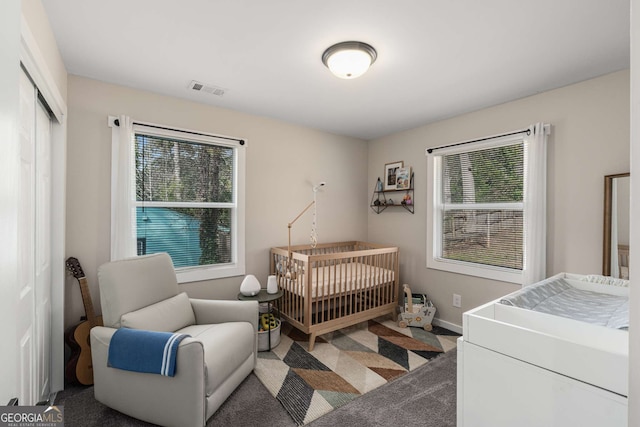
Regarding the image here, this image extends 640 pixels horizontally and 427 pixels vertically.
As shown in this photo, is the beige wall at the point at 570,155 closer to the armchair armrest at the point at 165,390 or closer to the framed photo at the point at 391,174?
the framed photo at the point at 391,174

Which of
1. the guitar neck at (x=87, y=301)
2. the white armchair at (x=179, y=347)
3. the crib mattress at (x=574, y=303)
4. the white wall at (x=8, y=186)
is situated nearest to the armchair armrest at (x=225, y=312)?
the white armchair at (x=179, y=347)

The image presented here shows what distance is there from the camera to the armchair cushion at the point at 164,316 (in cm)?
186

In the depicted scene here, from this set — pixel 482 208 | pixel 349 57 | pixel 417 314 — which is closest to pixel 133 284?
pixel 349 57

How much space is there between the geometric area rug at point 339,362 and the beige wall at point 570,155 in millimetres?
618

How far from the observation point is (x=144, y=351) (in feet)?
5.37

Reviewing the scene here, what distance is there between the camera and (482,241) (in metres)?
3.04

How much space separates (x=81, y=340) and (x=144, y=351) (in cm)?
91

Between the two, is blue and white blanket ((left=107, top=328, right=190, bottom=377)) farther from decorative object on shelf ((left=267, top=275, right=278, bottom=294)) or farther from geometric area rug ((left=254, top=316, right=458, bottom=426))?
decorative object on shelf ((left=267, top=275, right=278, bottom=294))

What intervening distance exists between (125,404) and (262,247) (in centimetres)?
179

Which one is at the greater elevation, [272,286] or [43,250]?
[43,250]

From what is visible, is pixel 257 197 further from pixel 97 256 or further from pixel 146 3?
pixel 146 3

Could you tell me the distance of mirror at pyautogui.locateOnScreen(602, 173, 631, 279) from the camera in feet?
6.93

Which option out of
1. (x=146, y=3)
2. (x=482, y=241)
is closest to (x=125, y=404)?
(x=146, y=3)

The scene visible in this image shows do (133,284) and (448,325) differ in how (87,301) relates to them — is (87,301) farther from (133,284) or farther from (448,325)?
(448,325)
